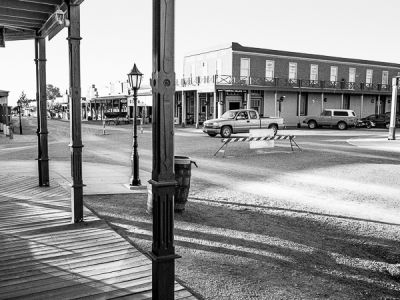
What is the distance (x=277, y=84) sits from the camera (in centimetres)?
4038

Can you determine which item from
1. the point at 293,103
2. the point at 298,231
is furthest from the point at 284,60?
the point at 298,231

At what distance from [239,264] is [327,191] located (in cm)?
567

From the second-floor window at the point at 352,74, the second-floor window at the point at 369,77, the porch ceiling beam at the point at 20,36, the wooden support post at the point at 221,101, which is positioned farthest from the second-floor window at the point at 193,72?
the porch ceiling beam at the point at 20,36

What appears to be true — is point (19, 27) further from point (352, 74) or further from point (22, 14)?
point (352, 74)

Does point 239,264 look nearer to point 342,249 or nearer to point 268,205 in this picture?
point 342,249

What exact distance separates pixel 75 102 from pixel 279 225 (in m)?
4.02

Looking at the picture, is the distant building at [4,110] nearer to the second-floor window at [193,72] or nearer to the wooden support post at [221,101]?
the wooden support post at [221,101]

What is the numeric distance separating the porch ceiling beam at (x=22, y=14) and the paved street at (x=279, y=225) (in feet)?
12.0

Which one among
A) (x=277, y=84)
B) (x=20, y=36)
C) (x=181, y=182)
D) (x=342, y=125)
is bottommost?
(x=181, y=182)

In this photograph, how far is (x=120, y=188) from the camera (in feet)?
32.7

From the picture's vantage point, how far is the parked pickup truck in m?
26.1

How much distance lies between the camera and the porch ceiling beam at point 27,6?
6.44 metres

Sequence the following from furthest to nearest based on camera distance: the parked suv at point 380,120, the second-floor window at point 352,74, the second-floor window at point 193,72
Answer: the second-floor window at point 352,74 → the second-floor window at point 193,72 → the parked suv at point 380,120

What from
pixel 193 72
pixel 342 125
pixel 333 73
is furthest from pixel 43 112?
pixel 333 73
